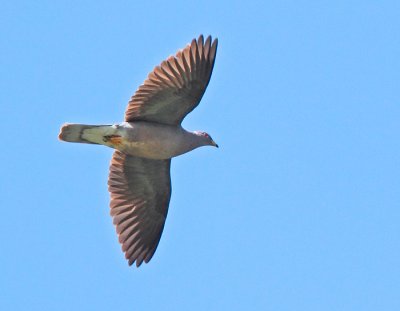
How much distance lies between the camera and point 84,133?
57.3 feet

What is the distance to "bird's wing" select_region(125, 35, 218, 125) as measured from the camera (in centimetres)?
1695

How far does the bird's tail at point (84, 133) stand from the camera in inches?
683

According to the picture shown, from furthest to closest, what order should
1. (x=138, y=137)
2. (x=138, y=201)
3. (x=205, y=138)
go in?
(x=138, y=201) < (x=205, y=138) < (x=138, y=137)

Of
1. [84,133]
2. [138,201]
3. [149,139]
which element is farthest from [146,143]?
[138,201]

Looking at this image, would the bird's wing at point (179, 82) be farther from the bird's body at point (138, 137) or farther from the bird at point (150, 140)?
the bird's body at point (138, 137)

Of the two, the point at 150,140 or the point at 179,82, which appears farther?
the point at 150,140

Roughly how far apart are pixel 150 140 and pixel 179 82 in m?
0.94

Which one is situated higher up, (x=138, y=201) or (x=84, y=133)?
(x=84, y=133)

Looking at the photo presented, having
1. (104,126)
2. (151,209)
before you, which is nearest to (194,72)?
(104,126)

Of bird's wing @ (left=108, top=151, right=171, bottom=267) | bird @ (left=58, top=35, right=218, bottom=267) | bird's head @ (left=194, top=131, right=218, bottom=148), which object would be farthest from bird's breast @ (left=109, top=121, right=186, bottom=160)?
bird's wing @ (left=108, top=151, right=171, bottom=267)

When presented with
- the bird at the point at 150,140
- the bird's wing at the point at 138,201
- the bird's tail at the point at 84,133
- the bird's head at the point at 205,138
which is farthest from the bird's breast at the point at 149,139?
the bird's wing at the point at 138,201

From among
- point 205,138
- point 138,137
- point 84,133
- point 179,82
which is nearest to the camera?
point 179,82

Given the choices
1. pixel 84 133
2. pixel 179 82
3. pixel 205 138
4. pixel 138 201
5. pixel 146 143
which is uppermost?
pixel 179 82

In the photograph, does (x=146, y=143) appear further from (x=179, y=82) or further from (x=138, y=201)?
(x=138, y=201)
